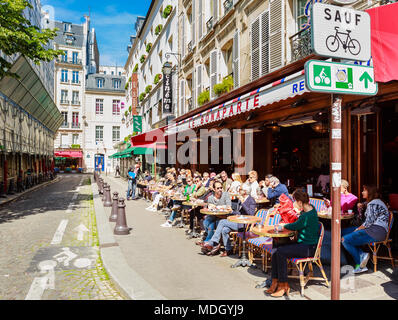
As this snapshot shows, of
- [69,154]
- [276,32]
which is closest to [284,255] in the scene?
[276,32]

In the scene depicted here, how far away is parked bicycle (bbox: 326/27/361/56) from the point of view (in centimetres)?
262

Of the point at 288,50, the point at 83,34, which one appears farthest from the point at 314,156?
the point at 83,34

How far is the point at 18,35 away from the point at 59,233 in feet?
18.1

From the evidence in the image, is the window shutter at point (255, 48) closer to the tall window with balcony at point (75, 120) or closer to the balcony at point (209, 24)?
the balcony at point (209, 24)

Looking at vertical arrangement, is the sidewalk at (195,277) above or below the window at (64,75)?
below

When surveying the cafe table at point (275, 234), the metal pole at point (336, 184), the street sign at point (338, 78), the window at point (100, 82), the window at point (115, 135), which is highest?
the window at point (100, 82)

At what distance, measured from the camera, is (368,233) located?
4.49 metres

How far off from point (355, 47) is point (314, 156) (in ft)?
21.1

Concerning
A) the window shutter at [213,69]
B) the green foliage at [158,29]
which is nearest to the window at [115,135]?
the green foliage at [158,29]

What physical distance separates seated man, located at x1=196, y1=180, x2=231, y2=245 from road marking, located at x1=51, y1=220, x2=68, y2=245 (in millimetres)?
3012

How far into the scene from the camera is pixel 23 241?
6.69m

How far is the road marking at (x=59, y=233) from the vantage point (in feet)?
22.1

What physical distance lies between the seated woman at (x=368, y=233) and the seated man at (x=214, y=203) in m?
2.26
